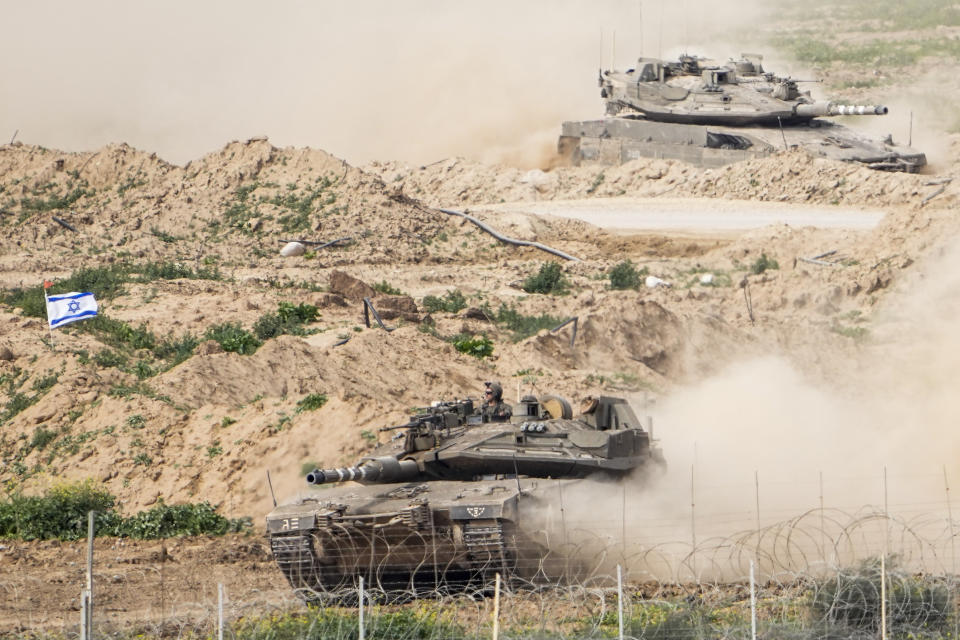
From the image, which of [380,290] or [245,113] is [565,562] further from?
[245,113]

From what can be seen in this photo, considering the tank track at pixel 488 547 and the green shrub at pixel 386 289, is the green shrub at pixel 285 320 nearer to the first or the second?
the green shrub at pixel 386 289

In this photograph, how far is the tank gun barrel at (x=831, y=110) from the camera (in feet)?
168

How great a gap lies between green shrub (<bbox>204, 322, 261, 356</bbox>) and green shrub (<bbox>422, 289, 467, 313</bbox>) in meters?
4.81

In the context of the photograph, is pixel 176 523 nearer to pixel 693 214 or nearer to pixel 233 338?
pixel 233 338

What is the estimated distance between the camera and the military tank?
1956 inches

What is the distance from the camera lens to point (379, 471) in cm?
1889

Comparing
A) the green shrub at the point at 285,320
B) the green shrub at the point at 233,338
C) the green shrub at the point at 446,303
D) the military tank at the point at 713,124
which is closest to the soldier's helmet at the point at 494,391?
the green shrub at the point at 233,338

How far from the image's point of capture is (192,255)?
A: 38250mm

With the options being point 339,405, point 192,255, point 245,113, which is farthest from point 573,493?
point 245,113

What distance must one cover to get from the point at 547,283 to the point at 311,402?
39.1ft

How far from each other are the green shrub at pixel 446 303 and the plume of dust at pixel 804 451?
5615 millimetres

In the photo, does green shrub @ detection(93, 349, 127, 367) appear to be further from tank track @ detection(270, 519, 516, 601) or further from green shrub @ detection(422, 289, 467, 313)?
tank track @ detection(270, 519, 516, 601)

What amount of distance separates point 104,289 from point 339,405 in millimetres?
9694

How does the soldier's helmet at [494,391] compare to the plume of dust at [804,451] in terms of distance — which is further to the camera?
the soldier's helmet at [494,391]
